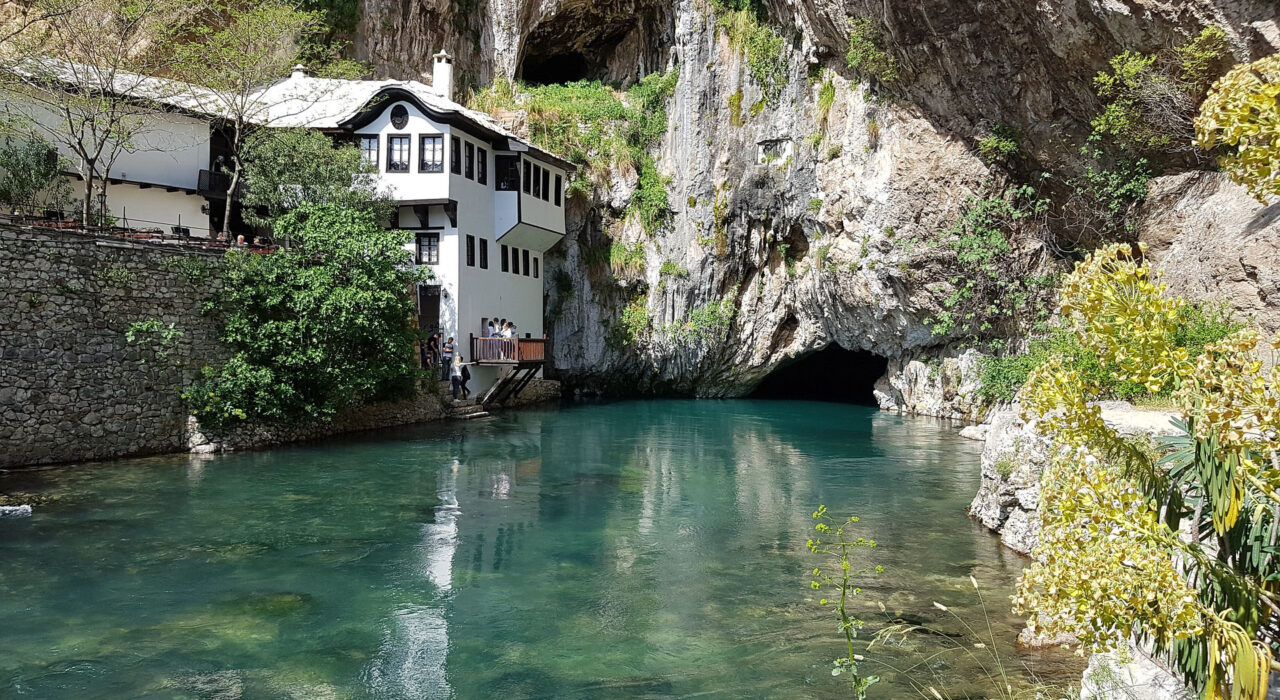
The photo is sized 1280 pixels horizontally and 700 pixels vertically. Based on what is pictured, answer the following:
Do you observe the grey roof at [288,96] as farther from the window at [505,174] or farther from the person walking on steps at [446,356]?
the person walking on steps at [446,356]

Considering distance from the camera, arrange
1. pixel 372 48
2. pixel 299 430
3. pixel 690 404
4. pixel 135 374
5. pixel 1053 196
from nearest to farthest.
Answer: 1. pixel 135 374
2. pixel 299 430
3. pixel 1053 196
4. pixel 690 404
5. pixel 372 48

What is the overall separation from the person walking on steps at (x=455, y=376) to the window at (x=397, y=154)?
6977mm

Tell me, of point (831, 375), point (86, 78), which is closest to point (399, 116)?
point (86, 78)

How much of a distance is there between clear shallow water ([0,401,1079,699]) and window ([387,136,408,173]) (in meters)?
13.0

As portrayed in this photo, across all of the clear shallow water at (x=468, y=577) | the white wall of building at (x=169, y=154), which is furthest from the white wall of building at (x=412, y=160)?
the clear shallow water at (x=468, y=577)

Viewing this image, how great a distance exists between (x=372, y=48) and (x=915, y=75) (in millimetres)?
25433

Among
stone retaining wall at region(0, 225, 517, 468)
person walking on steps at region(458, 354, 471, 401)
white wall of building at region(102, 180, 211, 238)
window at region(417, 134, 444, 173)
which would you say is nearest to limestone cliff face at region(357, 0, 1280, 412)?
person walking on steps at region(458, 354, 471, 401)

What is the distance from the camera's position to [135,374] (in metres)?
19.1

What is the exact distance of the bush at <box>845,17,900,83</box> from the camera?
83.4 ft

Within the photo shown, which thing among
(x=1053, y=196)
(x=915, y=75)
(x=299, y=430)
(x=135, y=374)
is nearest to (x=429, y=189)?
(x=299, y=430)

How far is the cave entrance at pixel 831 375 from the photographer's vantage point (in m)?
43.3

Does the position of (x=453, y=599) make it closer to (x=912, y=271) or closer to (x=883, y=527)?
(x=883, y=527)

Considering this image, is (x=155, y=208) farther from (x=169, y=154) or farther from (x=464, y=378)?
(x=464, y=378)

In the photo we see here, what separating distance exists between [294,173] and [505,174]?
9.00 m
